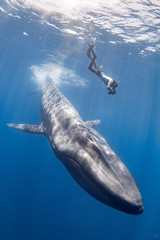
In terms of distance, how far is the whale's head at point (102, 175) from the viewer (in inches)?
129

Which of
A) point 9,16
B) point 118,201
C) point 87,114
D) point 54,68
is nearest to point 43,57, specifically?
point 54,68

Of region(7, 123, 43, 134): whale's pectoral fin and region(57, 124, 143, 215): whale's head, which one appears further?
region(7, 123, 43, 134): whale's pectoral fin

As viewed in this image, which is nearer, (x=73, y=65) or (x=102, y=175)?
(x=102, y=175)

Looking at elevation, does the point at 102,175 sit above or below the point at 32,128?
below

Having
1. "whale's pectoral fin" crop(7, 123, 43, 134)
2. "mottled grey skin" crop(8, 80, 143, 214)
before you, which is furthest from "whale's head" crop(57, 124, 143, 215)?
"whale's pectoral fin" crop(7, 123, 43, 134)

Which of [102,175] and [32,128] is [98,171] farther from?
[32,128]

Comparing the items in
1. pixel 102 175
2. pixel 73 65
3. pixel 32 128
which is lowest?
pixel 102 175

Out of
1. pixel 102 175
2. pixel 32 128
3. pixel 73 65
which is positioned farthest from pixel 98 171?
pixel 73 65

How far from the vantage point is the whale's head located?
3281 millimetres

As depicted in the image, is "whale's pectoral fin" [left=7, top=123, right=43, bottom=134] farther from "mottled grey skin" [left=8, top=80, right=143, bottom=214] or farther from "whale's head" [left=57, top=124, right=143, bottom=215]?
"whale's head" [left=57, top=124, right=143, bottom=215]

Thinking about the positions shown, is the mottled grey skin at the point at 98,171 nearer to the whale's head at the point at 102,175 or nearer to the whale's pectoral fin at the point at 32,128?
the whale's head at the point at 102,175

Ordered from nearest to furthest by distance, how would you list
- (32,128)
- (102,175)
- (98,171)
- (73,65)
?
1. (102,175)
2. (98,171)
3. (32,128)
4. (73,65)

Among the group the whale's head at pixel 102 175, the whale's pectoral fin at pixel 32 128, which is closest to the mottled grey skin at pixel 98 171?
the whale's head at pixel 102 175

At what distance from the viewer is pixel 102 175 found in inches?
146
